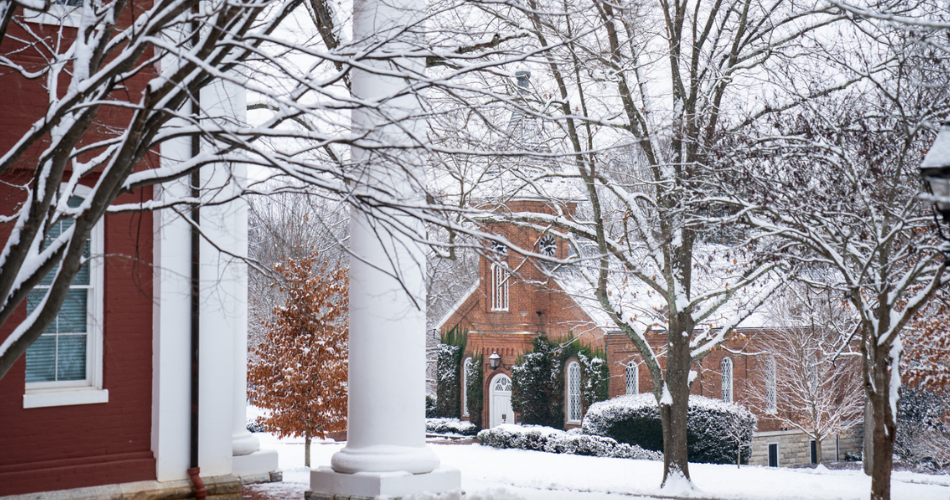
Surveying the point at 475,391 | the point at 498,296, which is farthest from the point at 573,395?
the point at 498,296

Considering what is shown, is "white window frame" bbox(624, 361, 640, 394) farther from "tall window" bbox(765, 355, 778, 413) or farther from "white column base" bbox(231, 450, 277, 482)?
"white column base" bbox(231, 450, 277, 482)

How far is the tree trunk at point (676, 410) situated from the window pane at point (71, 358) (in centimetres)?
1033

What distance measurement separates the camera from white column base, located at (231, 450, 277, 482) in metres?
10.4

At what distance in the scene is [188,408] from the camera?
7.61 metres

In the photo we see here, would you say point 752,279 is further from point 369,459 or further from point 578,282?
point 578,282

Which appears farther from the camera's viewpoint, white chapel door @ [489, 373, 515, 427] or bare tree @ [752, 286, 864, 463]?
white chapel door @ [489, 373, 515, 427]

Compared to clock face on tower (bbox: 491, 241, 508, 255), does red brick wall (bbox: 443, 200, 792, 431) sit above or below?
below

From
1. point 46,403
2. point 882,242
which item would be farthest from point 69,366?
point 882,242

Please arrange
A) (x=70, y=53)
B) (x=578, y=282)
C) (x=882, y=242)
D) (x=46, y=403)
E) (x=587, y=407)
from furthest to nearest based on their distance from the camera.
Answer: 1. (x=578, y=282)
2. (x=587, y=407)
3. (x=882, y=242)
4. (x=46, y=403)
5. (x=70, y=53)

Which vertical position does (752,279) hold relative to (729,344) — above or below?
above

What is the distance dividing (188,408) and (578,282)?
2252 centimetres

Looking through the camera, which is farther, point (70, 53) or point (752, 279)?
point (752, 279)

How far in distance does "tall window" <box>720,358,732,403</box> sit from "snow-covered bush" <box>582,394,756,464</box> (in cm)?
698

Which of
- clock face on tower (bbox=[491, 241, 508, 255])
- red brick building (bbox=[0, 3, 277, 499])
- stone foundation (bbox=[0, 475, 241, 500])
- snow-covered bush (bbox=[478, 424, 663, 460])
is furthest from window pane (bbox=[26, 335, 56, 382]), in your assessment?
snow-covered bush (bbox=[478, 424, 663, 460])
